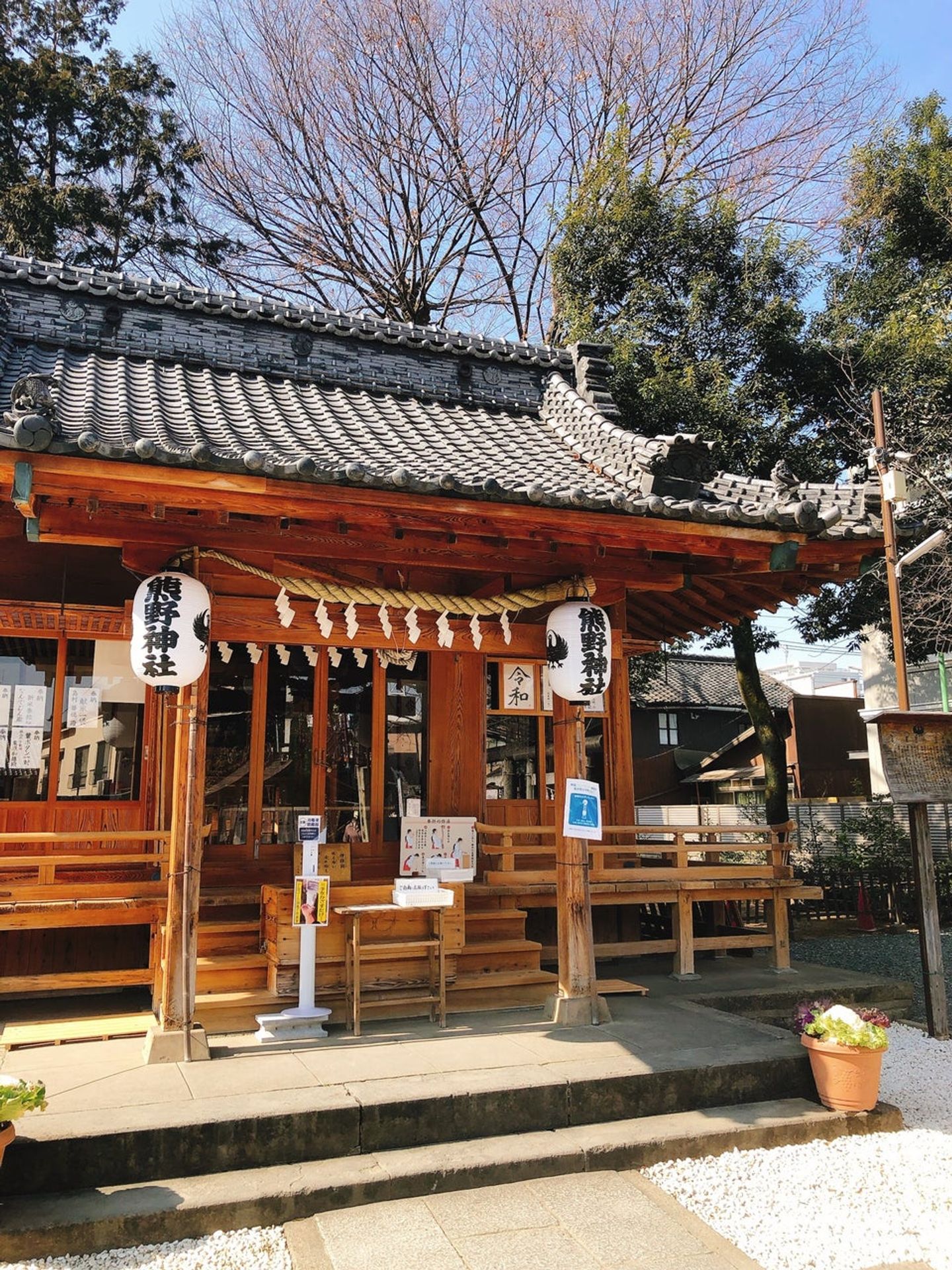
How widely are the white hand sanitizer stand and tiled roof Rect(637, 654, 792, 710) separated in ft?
66.6

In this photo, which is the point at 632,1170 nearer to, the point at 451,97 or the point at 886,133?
the point at 886,133

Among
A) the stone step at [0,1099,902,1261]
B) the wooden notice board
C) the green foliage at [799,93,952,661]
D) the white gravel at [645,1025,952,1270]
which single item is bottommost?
the white gravel at [645,1025,952,1270]

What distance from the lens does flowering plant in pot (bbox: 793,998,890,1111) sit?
5.74 meters

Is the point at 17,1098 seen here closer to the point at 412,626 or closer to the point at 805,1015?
the point at 412,626

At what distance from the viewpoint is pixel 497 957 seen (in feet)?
26.2

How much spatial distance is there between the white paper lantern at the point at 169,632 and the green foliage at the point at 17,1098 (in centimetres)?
250

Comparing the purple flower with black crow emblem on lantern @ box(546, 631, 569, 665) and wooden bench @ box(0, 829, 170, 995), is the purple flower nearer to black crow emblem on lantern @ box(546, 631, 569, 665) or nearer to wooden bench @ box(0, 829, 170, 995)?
black crow emblem on lantern @ box(546, 631, 569, 665)

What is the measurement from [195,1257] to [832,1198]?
10.9ft

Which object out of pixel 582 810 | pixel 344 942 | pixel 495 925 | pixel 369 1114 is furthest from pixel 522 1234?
pixel 495 925

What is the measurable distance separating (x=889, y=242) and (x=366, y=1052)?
1778cm

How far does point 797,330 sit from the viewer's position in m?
16.2

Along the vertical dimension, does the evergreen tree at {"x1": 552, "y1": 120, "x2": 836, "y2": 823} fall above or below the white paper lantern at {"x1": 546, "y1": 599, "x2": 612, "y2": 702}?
above

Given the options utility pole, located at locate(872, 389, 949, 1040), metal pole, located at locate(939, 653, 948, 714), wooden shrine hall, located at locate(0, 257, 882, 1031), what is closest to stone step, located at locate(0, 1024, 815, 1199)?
wooden shrine hall, located at locate(0, 257, 882, 1031)

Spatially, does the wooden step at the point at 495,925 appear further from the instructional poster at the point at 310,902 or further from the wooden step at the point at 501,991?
the instructional poster at the point at 310,902
